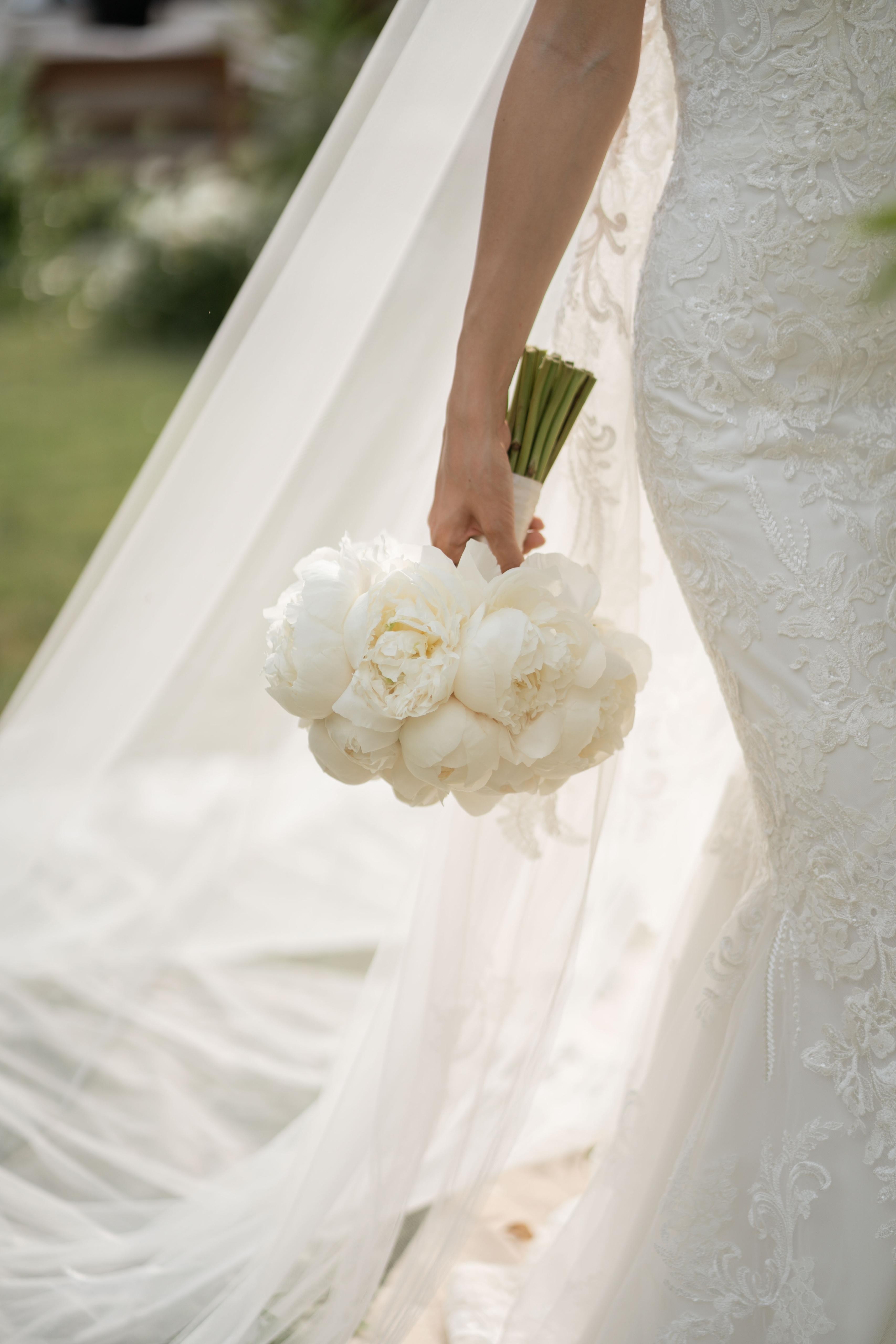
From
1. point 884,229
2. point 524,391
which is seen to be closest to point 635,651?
point 524,391

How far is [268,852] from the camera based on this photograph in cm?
261

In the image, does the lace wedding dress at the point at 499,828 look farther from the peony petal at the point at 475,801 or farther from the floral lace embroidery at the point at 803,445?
the peony petal at the point at 475,801

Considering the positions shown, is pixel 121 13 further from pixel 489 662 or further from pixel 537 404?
pixel 489 662

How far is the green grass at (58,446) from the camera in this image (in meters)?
4.78

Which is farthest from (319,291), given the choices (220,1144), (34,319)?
(34,319)

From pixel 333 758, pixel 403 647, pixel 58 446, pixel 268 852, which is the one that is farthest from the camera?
pixel 58 446

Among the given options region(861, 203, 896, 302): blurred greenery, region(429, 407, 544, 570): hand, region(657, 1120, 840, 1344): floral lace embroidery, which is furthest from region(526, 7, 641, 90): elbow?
region(657, 1120, 840, 1344): floral lace embroidery

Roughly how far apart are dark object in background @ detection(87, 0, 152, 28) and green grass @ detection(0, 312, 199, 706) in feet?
16.6

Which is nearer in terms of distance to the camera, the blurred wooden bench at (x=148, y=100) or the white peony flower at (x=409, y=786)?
the white peony flower at (x=409, y=786)

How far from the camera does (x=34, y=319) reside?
8.87 meters

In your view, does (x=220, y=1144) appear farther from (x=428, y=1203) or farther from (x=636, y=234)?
(x=636, y=234)

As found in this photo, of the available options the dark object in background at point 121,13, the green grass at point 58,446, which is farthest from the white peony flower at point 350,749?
the dark object in background at point 121,13

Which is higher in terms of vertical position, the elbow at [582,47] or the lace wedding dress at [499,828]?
the elbow at [582,47]

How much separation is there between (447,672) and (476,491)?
1.05ft
